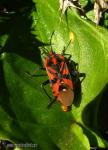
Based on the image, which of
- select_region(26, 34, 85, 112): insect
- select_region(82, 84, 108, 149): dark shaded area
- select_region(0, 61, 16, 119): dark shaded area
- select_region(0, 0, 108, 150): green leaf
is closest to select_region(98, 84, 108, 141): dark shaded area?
select_region(82, 84, 108, 149): dark shaded area

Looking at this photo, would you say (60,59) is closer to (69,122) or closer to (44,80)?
(44,80)

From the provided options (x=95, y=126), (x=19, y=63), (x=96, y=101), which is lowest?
(x=95, y=126)

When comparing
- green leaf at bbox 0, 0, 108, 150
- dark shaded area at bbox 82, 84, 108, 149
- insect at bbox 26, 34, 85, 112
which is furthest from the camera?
insect at bbox 26, 34, 85, 112

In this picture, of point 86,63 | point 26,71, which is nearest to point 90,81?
point 86,63

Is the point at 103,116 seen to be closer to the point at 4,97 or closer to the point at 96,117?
the point at 96,117

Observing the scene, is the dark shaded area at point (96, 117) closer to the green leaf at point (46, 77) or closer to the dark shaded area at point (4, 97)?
the green leaf at point (46, 77)

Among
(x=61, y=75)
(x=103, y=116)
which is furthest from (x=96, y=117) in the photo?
(x=61, y=75)

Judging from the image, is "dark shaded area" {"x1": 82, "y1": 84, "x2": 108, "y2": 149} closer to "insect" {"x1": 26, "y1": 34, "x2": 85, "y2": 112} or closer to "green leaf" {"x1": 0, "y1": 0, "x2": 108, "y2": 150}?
"green leaf" {"x1": 0, "y1": 0, "x2": 108, "y2": 150}
